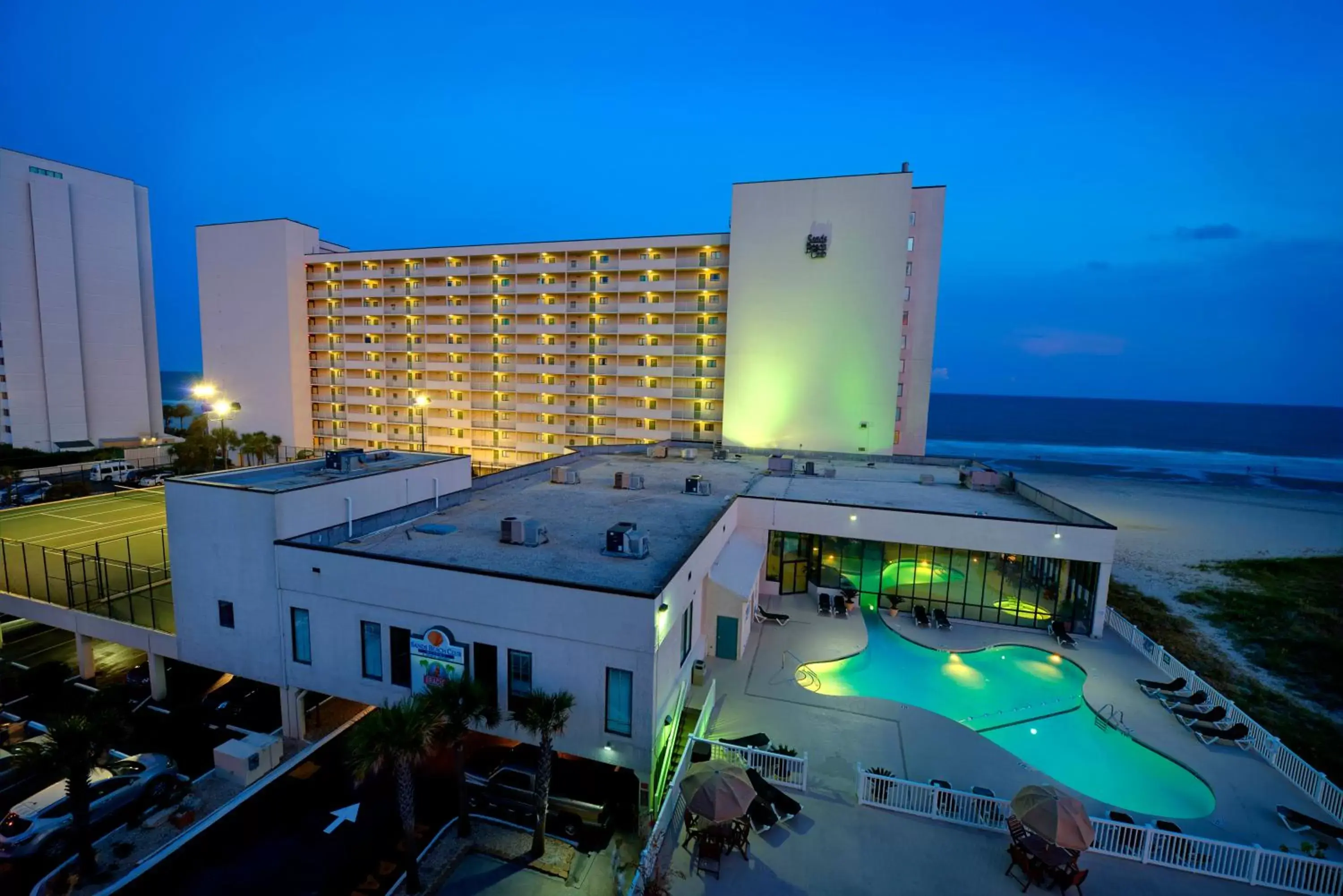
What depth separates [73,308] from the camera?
188ft

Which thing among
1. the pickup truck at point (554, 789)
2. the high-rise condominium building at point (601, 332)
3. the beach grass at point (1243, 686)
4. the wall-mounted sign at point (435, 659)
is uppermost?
the high-rise condominium building at point (601, 332)

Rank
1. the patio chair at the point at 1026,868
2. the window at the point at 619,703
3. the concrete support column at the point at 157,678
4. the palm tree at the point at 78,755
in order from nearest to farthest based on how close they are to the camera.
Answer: the patio chair at the point at 1026,868
the palm tree at the point at 78,755
the window at the point at 619,703
the concrete support column at the point at 157,678

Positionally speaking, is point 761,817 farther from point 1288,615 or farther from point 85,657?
point 1288,615

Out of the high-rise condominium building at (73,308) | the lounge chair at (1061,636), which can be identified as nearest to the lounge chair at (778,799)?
the lounge chair at (1061,636)

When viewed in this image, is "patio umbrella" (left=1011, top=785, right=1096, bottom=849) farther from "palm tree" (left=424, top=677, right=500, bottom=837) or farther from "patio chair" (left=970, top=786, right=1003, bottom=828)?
"palm tree" (left=424, top=677, right=500, bottom=837)

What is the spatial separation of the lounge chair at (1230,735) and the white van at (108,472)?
6839 cm

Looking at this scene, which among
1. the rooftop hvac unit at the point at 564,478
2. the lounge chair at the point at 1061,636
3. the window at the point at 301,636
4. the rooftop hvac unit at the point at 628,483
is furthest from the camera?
the rooftop hvac unit at the point at 564,478

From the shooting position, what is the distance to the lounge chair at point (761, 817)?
36.4 feet

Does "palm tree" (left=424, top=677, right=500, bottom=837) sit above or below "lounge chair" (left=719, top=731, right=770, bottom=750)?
above

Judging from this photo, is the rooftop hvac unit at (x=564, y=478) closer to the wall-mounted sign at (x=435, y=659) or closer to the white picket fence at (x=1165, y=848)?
the wall-mounted sign at (x=435, y=659)

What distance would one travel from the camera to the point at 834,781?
1259cm

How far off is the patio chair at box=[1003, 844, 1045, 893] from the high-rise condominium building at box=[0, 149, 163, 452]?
8277 cm

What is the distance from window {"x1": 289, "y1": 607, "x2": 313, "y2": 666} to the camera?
15219mm

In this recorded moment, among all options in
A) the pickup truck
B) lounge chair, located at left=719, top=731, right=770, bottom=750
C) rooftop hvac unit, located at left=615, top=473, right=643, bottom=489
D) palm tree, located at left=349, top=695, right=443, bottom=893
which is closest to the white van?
rooftop hvac unit, located at left=615, top=473, right=643, bottom=489
